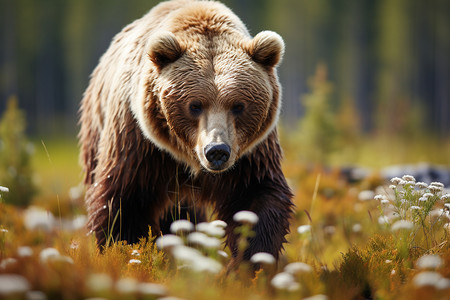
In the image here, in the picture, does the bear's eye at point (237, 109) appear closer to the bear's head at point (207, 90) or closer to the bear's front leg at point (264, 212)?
the bear's head at point (207, 90)

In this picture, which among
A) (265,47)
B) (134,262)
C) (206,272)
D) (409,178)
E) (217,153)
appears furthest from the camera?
(265,47)

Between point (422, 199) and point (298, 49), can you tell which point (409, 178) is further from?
point (298, 49)

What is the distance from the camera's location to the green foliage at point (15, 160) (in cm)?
798

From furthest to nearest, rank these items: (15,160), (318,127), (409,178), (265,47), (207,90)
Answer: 1. (318,127)
2. (15,160)
3. (265,47)
4. (207,90)
5. (409,178)

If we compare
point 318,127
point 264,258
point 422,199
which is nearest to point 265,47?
point 422,199

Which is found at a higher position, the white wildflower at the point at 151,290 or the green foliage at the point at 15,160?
the green foliage at the point at 15,160

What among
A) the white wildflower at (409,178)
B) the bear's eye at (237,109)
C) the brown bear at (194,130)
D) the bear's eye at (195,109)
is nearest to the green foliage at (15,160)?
the brown bear at (194,130)

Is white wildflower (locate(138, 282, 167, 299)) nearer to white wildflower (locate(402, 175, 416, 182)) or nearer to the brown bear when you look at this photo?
the brown bear

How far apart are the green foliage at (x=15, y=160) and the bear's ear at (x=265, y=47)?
18.1 feet

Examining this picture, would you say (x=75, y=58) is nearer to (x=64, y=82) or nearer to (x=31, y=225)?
(x=64, y=82)

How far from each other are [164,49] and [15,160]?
5.36 meters

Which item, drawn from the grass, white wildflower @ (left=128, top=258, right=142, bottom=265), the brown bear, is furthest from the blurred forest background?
white wildflower @ (left=128, top=258, right=142, bottom=265)

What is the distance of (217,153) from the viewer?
3.46 m

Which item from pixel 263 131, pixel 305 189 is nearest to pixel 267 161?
pixel 263 131
